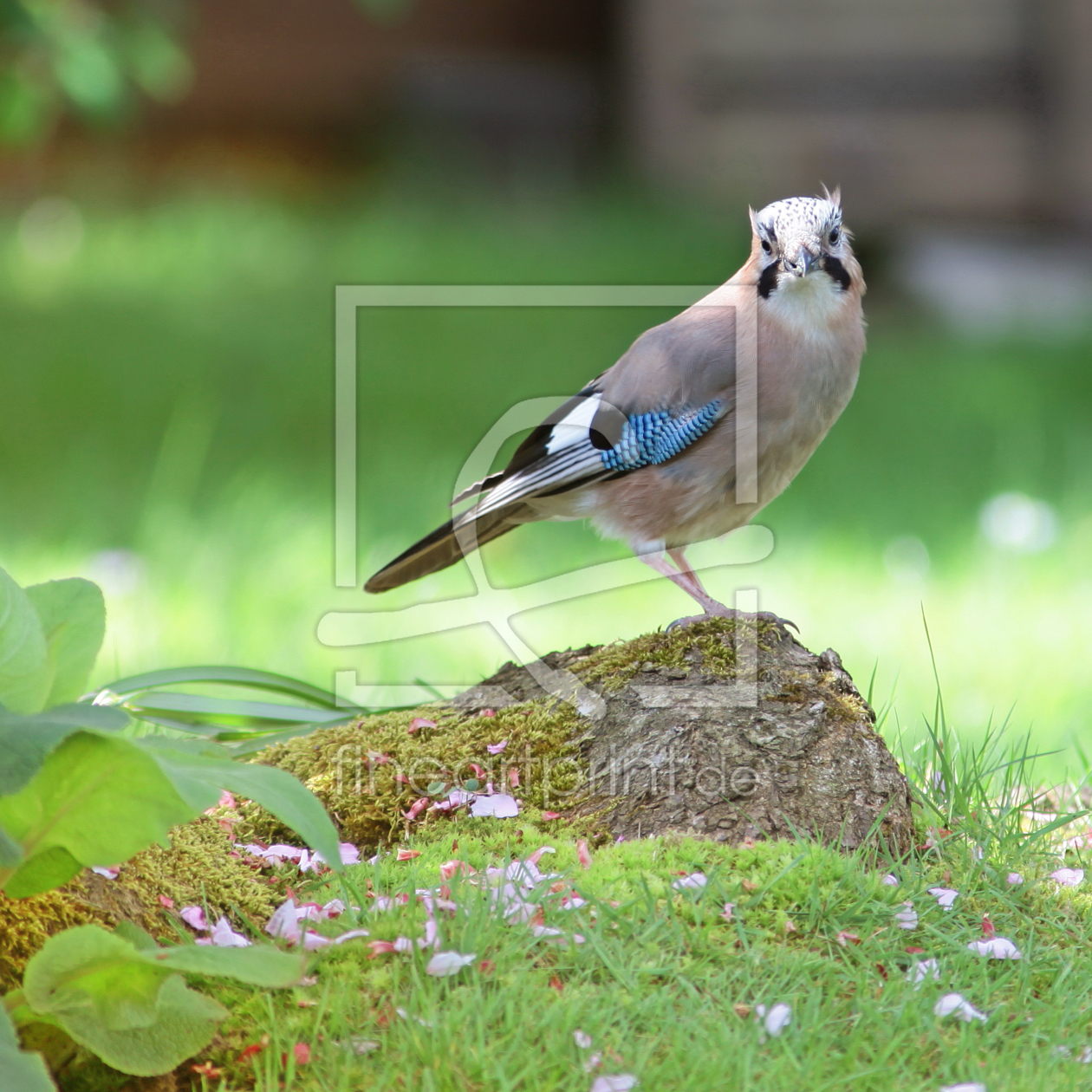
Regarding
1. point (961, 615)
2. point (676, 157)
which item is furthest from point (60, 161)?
point (961, 615)

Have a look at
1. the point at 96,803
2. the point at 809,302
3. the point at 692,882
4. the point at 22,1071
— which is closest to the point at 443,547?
the point at 809,302

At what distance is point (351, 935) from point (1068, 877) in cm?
108

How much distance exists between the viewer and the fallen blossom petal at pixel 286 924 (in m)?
1.73

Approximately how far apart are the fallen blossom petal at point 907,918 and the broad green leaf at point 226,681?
45.9 inches

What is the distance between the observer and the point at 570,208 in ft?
34.5

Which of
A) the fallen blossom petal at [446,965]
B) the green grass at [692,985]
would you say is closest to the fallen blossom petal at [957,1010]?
the green grass at [692,985]

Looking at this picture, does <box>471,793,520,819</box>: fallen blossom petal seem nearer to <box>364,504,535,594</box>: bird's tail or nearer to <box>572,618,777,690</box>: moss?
<box>572,618,777,690</box>: moss

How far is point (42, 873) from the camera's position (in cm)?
158

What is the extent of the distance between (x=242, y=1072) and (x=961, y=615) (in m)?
2.88

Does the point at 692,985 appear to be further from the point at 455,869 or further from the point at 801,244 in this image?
the point at 801,244

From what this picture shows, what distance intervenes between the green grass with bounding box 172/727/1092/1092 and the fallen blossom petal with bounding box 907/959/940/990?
11 millimetres

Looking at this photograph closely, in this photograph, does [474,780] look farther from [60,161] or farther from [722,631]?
[60,161]

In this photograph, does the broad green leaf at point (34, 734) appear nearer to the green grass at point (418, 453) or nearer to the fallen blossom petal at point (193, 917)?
the fallen blossom petal at point (193, 917)

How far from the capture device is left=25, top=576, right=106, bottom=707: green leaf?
180 centimetres
